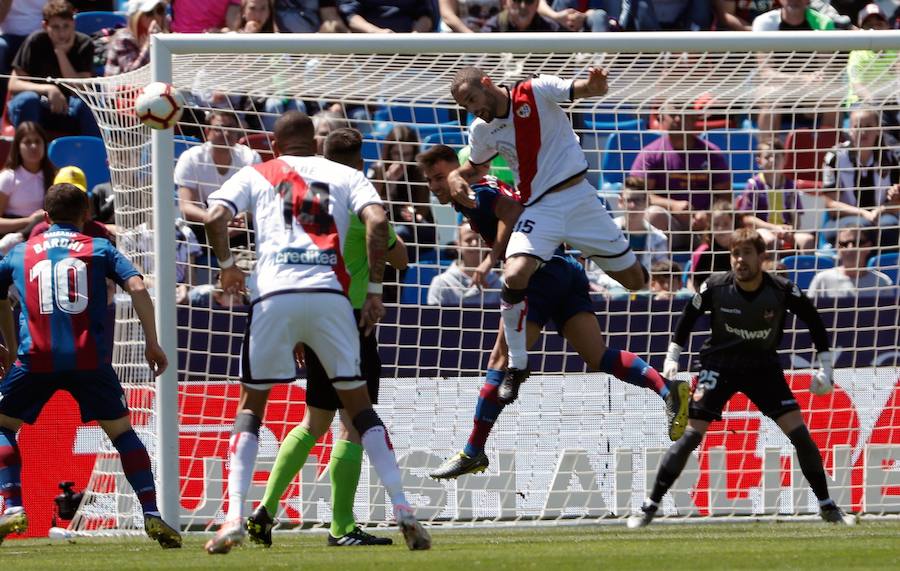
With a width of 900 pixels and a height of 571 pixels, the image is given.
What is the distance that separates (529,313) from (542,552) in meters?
2.50

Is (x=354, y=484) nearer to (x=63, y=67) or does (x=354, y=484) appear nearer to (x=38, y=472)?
(x=38, y=472)

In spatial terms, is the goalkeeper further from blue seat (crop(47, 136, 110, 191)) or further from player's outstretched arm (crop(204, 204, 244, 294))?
blue seat (crop(47, 136, 110, 191))

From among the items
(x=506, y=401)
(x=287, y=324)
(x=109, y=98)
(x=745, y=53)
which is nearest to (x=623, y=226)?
(x=745, y=53)

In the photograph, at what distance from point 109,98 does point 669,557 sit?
5.13m

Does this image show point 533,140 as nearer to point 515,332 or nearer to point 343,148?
point 515,332

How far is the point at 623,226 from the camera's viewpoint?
38.2 feet

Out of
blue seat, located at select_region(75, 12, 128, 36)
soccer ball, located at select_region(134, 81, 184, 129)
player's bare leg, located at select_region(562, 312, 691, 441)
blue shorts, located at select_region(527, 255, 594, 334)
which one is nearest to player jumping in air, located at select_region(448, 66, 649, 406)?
blue shorts, located at select_region(527, 255, 594, 334)

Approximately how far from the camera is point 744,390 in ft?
31.9

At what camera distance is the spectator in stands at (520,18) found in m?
14.5

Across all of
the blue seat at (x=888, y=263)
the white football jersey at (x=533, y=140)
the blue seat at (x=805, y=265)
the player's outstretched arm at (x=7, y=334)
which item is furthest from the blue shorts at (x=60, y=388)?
the blue seat at (x=888, y=263)

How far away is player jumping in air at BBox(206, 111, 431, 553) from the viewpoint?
7.03m

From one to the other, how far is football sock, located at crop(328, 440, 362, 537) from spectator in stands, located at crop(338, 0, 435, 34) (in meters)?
7.23

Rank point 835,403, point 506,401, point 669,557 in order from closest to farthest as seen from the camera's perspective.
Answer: point 669,557, point 506,401, point 835,403

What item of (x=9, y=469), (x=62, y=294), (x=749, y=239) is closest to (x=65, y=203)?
(x=62, y=294)
